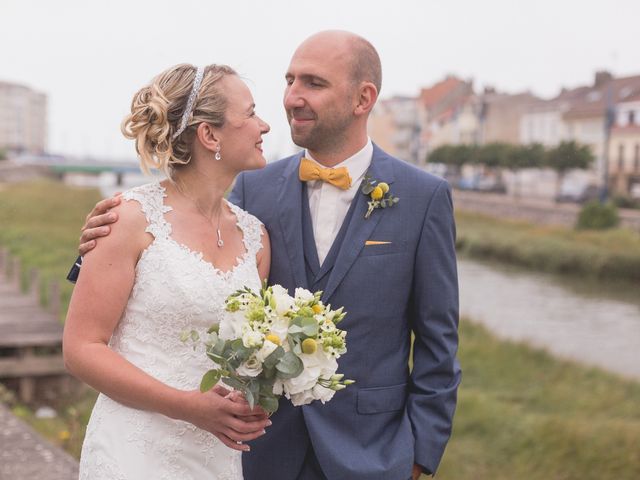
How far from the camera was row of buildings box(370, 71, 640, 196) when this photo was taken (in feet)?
167

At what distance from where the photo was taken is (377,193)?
291 centimetres

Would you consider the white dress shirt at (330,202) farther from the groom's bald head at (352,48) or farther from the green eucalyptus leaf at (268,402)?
the green eucalyptus leaf at (268,402)

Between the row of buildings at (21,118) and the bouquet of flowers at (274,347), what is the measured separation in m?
129

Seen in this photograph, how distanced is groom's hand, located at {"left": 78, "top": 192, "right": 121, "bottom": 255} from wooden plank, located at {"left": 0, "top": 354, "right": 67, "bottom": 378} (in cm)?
781

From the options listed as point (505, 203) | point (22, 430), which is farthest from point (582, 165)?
point (22, 430)

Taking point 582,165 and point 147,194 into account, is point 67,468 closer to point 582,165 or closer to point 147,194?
point 147,194

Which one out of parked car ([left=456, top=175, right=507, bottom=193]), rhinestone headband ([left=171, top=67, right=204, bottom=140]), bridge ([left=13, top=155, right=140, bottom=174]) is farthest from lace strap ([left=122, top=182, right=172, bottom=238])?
bridge ([left=13, top=155, right=140, bottom=174])

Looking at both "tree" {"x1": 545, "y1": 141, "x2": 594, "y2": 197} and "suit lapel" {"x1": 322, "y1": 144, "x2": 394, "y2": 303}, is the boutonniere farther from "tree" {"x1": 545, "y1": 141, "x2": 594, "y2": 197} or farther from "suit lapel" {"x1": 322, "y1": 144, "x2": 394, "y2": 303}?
"tree" {"x1": 545, "y1": 141, "x2": 594, "y2": 197}

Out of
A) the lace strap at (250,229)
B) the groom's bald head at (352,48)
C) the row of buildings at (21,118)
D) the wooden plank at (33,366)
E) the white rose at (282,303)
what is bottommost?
the row of buildings at (21,118)

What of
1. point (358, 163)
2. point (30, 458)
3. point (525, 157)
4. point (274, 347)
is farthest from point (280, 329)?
point (525, 157)

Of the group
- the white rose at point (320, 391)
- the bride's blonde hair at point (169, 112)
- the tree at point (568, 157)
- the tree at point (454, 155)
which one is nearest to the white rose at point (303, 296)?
the white rose at point (320, 391)

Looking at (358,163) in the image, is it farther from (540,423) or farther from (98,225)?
(540,423)

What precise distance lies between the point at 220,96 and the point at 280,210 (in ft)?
1.78

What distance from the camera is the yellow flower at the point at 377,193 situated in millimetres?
2908
